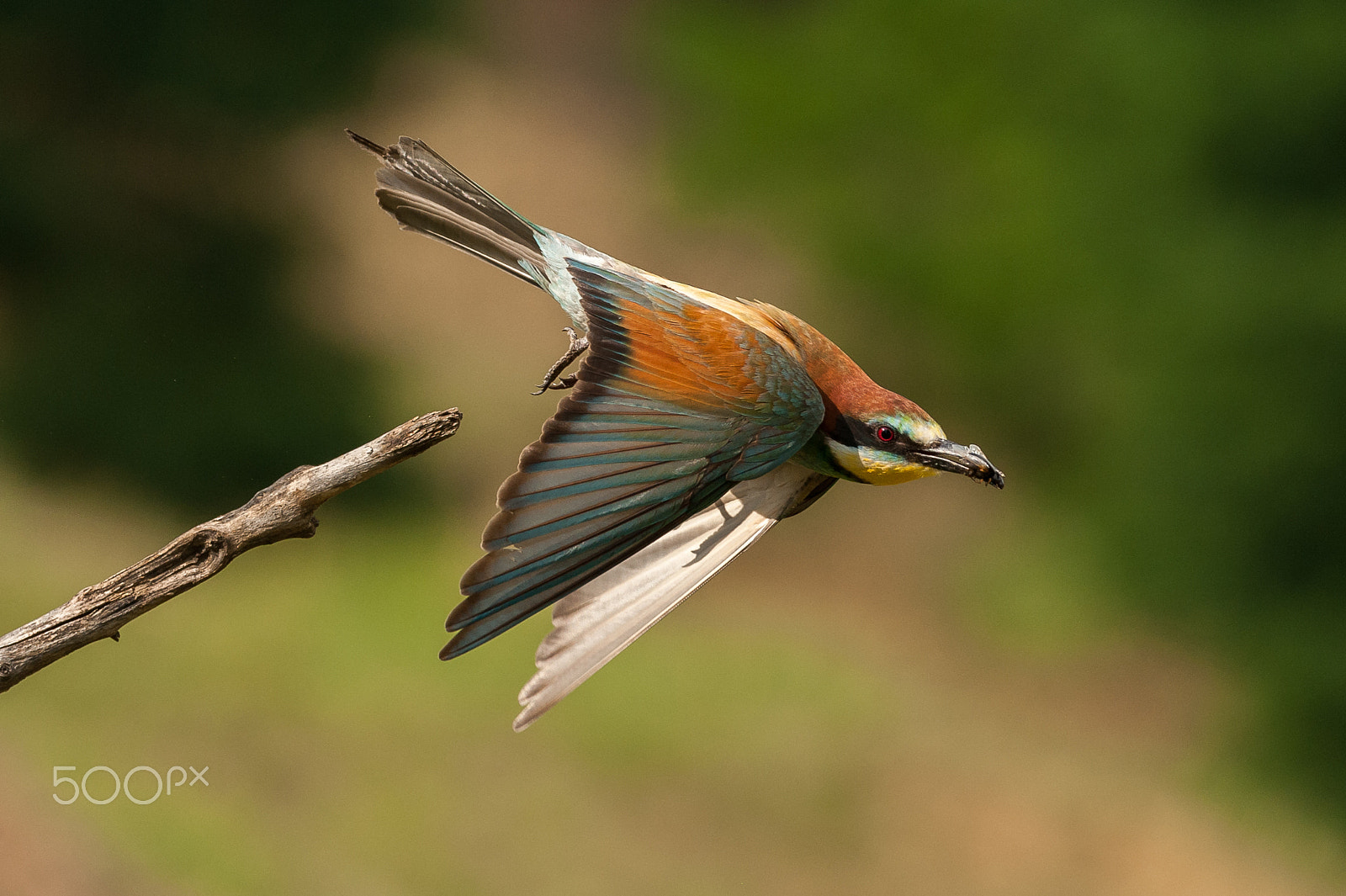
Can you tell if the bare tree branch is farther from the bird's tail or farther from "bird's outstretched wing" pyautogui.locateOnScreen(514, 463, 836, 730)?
the bird's tail

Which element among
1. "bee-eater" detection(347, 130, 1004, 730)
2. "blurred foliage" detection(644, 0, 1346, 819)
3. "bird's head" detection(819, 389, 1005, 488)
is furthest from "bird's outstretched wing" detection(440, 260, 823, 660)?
"blurred foliage" detection(644, 0, 1346, 819)

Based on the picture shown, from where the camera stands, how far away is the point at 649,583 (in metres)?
2.47

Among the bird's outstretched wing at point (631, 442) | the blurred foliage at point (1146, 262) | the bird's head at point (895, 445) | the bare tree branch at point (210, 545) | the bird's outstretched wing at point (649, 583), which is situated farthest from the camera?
the blurred foliage at point (1146, 262)

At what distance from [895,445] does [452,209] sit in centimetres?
101

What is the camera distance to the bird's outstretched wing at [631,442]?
6.64 feet

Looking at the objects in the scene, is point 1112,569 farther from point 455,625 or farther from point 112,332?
point 112,332

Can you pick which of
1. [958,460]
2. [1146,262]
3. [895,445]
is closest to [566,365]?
[895,445]

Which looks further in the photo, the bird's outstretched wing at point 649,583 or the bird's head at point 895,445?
the bird's head at point 895,445

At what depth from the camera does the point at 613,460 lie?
217cm

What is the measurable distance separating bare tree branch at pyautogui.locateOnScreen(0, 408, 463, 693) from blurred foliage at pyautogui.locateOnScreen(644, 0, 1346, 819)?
521 centimetres

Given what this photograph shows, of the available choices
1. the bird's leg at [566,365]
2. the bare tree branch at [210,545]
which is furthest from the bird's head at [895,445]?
the bare tree branch at [210,545]

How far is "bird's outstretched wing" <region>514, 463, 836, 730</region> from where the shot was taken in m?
2.29

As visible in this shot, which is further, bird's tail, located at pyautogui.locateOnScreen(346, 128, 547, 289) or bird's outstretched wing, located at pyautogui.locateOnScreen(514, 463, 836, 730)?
bird's tail, located at pyautogui.locateOnScreen(346, 128, 547, 289)

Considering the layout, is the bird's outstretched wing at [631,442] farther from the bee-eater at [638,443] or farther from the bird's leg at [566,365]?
the bird's leg at [566,365]
